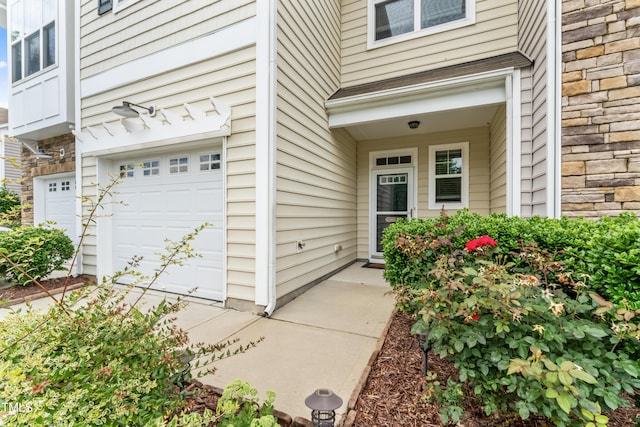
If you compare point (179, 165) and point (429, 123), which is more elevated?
point (429, 123)

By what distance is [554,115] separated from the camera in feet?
10.1

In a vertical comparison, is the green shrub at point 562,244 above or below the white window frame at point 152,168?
below

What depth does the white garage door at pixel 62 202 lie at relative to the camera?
5684 millimetres

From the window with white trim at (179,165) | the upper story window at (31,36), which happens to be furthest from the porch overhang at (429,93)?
the upper story window at (31,36)

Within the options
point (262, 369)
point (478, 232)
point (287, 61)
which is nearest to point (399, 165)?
point (287, 61)

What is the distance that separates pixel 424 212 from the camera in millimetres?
5676

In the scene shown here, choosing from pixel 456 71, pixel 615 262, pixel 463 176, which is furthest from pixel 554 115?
pixel 463 176

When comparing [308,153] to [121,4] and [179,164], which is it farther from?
[121,4]

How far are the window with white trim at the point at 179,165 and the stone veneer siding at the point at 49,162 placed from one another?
278 centimetres

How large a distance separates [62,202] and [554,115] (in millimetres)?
8444

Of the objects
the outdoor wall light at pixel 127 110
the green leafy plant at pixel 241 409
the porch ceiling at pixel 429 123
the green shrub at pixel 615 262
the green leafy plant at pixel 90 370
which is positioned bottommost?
the green leafy plant at pixel 241 409

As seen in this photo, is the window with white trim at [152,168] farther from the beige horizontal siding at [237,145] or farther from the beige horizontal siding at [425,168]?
the beige horizontal siding at [425,168]

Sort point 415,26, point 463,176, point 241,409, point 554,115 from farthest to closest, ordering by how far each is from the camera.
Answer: point 463,176 → point 415,26 → point 554,115 → point 241,409

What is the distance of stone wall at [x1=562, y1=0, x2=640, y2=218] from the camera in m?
2.82
